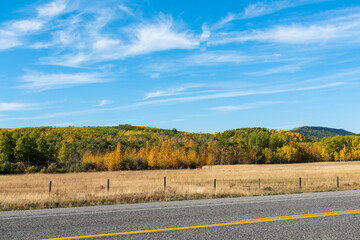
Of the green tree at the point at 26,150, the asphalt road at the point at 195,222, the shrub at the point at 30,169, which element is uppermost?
the green tree at the point at 26,150

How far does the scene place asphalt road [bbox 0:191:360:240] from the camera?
7664 mm

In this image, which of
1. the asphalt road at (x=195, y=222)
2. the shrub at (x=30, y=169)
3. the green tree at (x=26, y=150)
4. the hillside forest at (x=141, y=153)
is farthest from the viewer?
the green tree at (x=26, y=150)

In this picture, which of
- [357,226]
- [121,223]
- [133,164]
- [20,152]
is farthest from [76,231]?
[20,152]

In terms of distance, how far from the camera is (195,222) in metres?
9.05

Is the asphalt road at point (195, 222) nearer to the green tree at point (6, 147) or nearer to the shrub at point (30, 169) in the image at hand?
the shrub at point (30, 169)

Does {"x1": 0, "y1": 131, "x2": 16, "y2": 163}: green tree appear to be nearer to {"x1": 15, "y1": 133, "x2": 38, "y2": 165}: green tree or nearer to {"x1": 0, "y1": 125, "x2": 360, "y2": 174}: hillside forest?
{"x1": 0, "y1": 125, "x2": 360, "y2": 174}: hillside forest

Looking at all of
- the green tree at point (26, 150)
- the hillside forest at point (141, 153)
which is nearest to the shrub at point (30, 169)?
the hillside forest at point (141, 153)

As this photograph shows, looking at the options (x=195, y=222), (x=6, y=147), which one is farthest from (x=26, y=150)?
(x=195, y=222)

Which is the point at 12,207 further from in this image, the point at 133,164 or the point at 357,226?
the point at 133,164

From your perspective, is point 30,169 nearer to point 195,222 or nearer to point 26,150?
point 26,150

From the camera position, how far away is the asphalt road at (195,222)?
25.1ft

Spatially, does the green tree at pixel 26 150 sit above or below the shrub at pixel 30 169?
above

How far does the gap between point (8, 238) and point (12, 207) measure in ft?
18.8

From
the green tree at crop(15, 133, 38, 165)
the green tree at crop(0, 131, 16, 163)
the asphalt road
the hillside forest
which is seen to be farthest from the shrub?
the asphalt road
